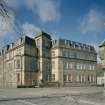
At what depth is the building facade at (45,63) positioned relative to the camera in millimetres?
61406

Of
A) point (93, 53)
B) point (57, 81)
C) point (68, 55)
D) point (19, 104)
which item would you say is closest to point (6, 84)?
point (57, 81)

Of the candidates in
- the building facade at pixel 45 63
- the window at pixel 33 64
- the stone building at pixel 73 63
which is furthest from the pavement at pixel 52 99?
the stone building at pixel 73 63

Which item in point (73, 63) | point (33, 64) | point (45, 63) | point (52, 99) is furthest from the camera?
point (73, 63)

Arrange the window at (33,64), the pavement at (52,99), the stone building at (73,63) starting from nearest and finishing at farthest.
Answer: the pavement at (52,99)
the window at (33,64)
the stone building at (73,63)

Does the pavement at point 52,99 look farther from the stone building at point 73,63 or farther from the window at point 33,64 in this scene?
the stone building at point 73,63

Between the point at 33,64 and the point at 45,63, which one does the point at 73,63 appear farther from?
the point at 33,64

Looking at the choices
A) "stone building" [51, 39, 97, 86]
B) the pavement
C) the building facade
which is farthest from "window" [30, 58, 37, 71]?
the pavement

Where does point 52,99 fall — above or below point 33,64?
below

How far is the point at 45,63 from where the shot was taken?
6581cm

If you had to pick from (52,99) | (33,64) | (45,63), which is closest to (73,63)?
(45,63)

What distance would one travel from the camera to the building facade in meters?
61.4

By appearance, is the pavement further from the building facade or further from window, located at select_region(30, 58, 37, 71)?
window, located at select_region(30, 58, 37, 71)

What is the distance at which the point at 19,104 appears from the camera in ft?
57.5

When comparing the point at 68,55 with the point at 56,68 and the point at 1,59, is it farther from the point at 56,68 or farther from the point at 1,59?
the point at 1,59
